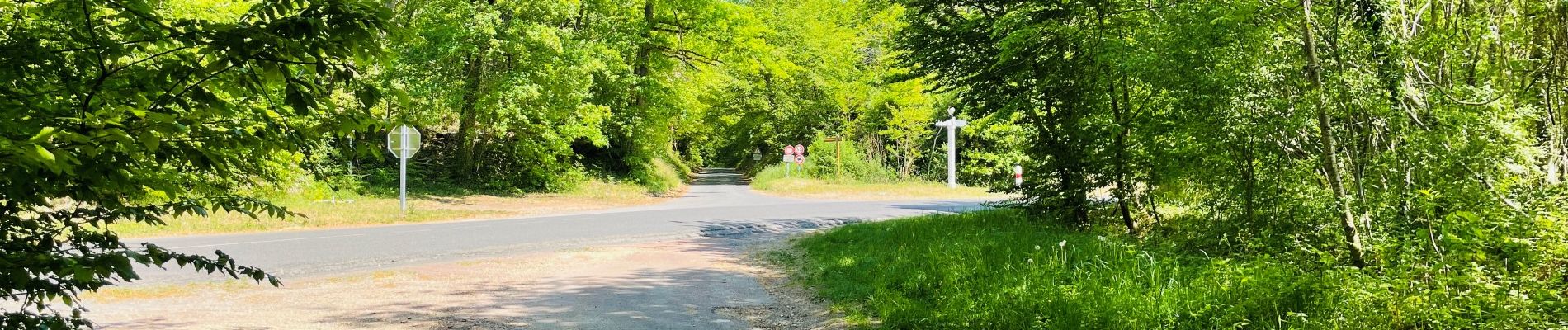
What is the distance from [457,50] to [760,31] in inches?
418

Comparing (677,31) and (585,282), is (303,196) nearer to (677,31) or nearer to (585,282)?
(677,31)

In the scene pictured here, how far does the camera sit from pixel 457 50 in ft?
75.0

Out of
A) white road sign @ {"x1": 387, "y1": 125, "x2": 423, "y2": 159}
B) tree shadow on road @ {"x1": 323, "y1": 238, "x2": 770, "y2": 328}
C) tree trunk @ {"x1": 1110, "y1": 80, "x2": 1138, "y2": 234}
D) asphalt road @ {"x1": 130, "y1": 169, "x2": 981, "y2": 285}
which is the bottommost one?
tree shadow on road @ {"x1": 323, "y1": 238, "x2": 770, "y2": 328}

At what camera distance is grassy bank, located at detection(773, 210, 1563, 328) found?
4.10m

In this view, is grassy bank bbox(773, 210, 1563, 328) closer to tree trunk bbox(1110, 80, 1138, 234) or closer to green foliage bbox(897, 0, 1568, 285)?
green foliage bbox(897, 0, 1568, 285)

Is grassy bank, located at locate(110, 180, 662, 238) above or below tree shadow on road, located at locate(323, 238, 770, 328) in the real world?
above

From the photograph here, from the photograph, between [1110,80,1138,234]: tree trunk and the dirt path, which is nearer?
the dirt path

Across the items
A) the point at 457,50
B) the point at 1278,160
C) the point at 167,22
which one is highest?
the point at 457,50

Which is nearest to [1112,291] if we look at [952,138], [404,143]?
[404,143]

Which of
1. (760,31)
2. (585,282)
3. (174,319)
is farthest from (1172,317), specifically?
(760,31)

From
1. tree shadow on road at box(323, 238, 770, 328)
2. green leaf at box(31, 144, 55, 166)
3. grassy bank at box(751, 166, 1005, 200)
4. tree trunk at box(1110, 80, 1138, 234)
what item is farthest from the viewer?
grassy bank at box(751, 166, 1005, 200)

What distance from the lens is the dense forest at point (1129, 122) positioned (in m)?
2.46

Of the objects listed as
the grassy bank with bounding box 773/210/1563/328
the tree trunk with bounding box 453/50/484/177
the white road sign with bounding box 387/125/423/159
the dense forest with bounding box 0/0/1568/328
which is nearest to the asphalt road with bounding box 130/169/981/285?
the white road sign with bounding box 387/125/423/159

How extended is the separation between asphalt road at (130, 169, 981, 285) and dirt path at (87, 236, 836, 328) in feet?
2.31
